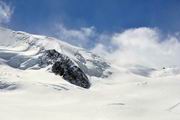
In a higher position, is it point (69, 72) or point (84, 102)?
point (69, 72)

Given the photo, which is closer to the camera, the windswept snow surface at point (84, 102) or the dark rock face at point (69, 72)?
the windswept snow surface at point (84, 102)

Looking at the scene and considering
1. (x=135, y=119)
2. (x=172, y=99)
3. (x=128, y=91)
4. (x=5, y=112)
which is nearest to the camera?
(x=5, y=112)

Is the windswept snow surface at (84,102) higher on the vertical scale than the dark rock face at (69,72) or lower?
lower

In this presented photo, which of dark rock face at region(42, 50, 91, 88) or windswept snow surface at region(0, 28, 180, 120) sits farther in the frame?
dark rock face at region(42, 50, 91, 88)

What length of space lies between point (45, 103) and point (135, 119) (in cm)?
2834

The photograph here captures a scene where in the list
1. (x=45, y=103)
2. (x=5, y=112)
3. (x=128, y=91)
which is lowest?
(x=5, y=112)

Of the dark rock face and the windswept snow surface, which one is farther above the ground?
the dark rock face

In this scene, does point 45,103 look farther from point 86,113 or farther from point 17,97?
point 86,113

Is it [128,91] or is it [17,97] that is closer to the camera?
[17,97]

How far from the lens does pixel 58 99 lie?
9562cm

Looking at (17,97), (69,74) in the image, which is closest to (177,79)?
(69,74)

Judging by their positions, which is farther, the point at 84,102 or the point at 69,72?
the point at 69,72

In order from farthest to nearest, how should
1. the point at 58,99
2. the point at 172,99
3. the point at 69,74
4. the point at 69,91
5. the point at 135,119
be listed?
the point at 69,74, the point at 69,91, the point at 172,99, the point at 58,99, the point at 135,119

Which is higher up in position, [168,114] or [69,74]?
[69,74]
